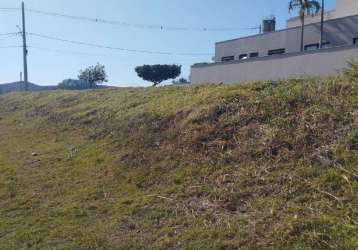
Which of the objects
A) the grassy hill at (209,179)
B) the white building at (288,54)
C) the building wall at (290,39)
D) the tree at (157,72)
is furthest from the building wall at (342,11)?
the grassy hill at (209,179)

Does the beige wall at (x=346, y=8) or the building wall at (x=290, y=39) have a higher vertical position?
the beige wall at (x=346, y=8)

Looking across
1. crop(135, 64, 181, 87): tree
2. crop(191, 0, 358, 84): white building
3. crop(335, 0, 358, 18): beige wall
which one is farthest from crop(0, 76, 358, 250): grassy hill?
crop(135, 64, 181, 87): tree

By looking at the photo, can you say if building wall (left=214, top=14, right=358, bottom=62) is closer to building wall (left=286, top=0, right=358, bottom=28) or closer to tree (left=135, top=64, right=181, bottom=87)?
building wall (left=286, top=0, right=358, bottom=28)

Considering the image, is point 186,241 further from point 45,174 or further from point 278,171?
point 45,174

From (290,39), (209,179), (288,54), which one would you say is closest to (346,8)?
(290,39)

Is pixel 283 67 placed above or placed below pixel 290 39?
below

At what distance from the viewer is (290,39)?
2692 centimetres

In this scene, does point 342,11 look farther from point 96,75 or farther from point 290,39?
point 96,75

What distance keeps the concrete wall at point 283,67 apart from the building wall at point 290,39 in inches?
377

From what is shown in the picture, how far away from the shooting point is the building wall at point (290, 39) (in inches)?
946

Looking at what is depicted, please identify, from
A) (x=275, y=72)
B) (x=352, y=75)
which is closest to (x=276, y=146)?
(x=352, y=75)

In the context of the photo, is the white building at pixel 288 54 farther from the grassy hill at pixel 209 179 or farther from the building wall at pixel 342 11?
the grassy hill at pixel 209 179

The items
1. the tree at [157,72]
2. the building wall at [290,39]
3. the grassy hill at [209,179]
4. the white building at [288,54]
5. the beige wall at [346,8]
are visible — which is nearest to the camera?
the grassy hill at [209,179]

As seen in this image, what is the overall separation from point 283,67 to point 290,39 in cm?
1377
